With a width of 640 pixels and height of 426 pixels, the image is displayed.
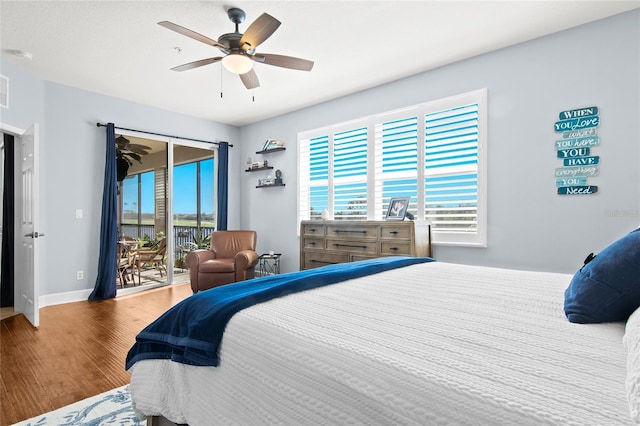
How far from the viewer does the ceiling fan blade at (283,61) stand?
286 cm

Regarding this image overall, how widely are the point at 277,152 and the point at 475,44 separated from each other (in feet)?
11.0

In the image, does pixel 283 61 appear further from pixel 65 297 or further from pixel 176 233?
pixel 176 233

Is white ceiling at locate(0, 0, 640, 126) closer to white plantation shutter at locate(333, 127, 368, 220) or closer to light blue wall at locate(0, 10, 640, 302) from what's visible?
light blue wall at locate(0, 10, 640, 302)

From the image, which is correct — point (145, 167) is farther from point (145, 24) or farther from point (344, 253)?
point (344, 253)

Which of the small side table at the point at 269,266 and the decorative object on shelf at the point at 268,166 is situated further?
the decorative object on shelf at the point at 268,166

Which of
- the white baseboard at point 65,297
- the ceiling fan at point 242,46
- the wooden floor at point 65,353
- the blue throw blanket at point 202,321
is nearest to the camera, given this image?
the blue throw blanket at point 202,321

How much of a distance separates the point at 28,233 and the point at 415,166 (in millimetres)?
4295

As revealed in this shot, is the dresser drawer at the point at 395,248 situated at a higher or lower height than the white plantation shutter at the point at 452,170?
lower

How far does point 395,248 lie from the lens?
3.73 m

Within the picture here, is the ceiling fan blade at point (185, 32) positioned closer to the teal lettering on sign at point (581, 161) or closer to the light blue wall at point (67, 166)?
the light blue wall at point (67, 166)

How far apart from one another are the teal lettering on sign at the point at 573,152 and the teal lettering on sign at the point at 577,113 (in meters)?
0.29

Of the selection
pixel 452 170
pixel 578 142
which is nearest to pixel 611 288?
pixel 578 142

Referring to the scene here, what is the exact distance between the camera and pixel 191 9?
109 inches

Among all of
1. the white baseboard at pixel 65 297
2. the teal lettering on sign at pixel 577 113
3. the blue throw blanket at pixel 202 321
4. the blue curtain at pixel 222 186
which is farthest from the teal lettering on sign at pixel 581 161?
the white baseboard at pixel 65 297
